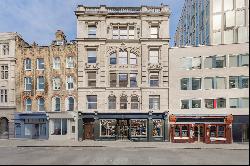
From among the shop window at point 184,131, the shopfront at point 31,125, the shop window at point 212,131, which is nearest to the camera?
the shop window at point 212,131

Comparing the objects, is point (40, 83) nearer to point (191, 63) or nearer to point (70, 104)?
point (70, 104)

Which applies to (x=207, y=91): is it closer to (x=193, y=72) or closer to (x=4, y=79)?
(x=193, y=72)

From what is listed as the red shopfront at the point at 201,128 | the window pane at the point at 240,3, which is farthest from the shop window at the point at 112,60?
the window pane at the point at 240,3

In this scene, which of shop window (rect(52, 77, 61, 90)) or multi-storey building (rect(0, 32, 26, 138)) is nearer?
shop window (rect(52, 77, 61, 90))

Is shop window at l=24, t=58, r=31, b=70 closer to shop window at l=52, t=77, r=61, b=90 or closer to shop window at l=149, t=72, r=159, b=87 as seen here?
shop window at l=52, t=77, r=61, b=90

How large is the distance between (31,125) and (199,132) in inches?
915

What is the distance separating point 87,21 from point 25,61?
423 inches

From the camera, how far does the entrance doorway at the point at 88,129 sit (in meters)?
39.2

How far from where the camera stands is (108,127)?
38906 mm

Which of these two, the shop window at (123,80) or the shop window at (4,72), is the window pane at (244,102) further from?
the shop window at (4,72)

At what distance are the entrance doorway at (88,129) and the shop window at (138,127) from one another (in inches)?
214

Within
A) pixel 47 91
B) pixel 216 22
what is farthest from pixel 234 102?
pixel 47 91

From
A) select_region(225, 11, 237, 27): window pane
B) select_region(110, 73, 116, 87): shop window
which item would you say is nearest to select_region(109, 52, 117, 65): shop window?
select_region(110, 73, 116, 87): shop window

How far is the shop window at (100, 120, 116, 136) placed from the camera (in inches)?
1528
